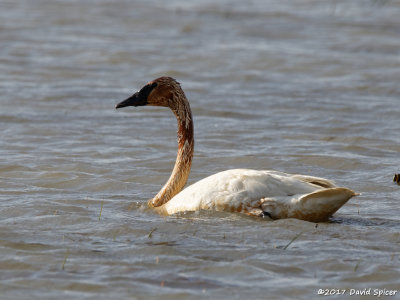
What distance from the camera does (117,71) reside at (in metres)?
16.4

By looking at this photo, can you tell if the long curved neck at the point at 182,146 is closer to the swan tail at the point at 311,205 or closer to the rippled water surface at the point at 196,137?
the rippled water surface at the point at 196,137

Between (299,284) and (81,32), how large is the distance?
1484cm

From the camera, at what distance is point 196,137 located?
11.7 m

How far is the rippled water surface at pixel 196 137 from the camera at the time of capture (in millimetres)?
6184

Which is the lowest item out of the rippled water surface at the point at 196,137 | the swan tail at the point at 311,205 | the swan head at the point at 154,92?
the rippled water surface at the point at 196,137

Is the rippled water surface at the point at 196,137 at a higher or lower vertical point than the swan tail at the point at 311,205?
lower

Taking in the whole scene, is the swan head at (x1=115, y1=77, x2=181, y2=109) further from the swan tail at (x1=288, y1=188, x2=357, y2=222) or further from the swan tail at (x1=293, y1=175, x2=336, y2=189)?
the swan tail at (x1=288, y1=188, x2=357, y2=222)

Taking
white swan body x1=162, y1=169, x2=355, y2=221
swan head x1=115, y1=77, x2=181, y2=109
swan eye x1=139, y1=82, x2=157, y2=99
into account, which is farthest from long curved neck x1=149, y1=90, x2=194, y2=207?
white swan body x1=162, y1=169, x2=355, y2=221

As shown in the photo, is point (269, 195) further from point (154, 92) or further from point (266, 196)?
point (154, 92)

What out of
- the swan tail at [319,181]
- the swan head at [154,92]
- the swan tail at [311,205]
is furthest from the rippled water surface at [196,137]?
the swan head at [154,92]

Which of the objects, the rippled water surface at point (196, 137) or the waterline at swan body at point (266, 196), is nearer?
the rippled water surface at point (196, 137)

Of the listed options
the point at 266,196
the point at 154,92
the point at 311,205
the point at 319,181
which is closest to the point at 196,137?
the point at 154,92

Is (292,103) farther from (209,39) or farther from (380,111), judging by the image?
(209,39)

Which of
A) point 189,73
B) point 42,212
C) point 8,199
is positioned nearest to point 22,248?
point 42,212
